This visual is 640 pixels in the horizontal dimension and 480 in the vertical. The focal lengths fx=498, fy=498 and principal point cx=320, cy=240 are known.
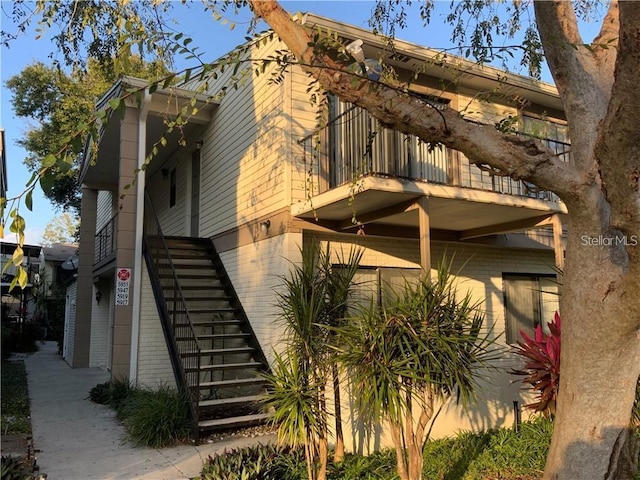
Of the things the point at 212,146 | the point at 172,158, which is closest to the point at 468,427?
the point at 212,146

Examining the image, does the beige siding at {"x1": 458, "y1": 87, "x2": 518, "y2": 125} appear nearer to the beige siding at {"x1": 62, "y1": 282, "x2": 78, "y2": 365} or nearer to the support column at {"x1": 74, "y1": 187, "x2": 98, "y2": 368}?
the support column at {"x1": 74, "y1": 187, "x2": 98, "y2": 368}

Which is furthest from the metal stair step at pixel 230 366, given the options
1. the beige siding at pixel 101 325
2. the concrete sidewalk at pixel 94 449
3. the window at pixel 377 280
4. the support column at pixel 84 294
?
the beige siding at pixel 101 325

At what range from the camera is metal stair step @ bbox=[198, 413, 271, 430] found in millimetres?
6760

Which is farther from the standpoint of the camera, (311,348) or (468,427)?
(468,427)

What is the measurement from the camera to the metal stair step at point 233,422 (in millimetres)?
A: 6760

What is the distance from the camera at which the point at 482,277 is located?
9.83m

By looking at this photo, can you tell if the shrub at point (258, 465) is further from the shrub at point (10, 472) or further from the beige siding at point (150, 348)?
the beige siding at point (150, 348)

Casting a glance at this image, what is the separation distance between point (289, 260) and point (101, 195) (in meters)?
14.5

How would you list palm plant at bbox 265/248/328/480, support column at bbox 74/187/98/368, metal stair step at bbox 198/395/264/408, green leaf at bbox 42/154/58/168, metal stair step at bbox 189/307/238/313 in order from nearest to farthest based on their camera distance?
green leaf at bbox 42/154/58/168, palm plant at bbox 265/248/328/480, metal stair step at bbox 198/395/264/408, metal stair step at bbox 189/307/238/313, support column at bbox 74/187/98/368

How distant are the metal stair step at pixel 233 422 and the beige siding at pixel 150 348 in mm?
2609

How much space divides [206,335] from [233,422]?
68.6 inches

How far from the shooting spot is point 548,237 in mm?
10945

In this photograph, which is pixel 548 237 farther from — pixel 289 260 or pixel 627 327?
pixel 627 327

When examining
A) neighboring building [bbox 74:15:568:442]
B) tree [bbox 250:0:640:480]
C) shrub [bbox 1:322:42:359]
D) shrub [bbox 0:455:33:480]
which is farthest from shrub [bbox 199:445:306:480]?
shrub [bbox 1:322:42:359]
